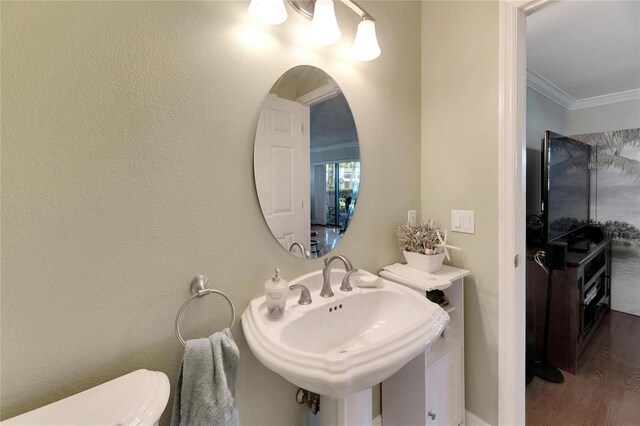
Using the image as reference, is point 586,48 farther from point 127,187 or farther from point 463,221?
point 127,187

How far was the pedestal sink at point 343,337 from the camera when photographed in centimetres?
72

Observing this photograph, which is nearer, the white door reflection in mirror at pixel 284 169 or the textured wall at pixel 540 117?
the white door reflection in mirror at pixel 284 169

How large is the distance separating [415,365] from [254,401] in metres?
0.68

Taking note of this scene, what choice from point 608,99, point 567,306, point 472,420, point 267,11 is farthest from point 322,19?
point 608,99

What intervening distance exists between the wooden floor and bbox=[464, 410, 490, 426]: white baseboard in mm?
442

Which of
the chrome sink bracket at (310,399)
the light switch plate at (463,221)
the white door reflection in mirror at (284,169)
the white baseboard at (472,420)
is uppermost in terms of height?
the white door reflection in mirror at (284,169)

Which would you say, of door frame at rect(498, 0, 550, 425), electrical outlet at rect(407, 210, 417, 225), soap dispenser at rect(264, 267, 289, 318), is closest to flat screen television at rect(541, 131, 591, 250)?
door frame at rect(498, 0, 550, 425)

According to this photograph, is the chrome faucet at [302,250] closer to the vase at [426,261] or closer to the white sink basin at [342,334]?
the white sink basin at [342,334]

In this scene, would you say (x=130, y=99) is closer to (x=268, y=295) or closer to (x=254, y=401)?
(x=268, y=295)

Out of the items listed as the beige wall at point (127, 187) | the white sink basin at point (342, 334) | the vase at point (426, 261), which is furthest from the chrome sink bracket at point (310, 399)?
the vase at point (426, 261)

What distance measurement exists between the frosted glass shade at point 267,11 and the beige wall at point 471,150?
980 mm

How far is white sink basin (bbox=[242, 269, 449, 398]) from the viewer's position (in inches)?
28.2

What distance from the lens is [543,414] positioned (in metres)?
1.64

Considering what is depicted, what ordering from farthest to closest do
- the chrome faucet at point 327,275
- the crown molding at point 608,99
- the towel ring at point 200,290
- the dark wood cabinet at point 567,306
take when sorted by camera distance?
1. the crown molding at point 608,99
2. the dark wood cabinet at point 567,306
3. the chrome faucet at point 327,275
4. the towel ring at point 200,290
